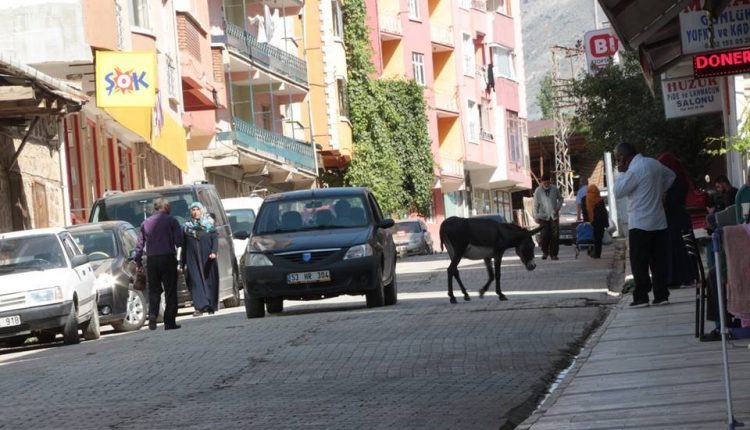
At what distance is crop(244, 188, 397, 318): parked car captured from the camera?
2436 cm

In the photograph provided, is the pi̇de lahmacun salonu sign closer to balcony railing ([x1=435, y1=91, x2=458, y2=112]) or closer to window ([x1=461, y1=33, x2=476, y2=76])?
balcony railing ([x1=435, y1=91, x2=458, y2=112])

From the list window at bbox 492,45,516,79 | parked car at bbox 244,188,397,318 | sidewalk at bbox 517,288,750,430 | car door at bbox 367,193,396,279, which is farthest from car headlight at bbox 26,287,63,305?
window at bbox 492,45,516,79

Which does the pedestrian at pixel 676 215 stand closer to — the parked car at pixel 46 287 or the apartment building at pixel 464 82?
the parked car at pixel 46 287

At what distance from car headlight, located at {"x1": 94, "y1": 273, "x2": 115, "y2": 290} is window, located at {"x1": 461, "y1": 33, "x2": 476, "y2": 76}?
65811 millimetres

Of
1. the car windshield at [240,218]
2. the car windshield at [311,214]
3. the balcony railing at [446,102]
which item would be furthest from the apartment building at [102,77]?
the balcony railing at [446,102]

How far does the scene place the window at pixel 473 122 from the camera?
9025 centimetres

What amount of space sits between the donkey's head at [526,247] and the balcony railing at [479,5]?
6694cm

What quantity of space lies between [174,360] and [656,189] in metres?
5.84

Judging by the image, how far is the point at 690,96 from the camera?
32.1 metres

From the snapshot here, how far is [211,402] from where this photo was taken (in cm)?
1343

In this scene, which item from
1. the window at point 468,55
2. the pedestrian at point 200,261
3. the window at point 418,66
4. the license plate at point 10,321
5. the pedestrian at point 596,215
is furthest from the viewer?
the window at point 468,55

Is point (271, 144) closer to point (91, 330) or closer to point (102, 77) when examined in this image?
point (102, 77)

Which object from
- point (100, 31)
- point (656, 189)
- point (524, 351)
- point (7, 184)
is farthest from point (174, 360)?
point (100, 31)

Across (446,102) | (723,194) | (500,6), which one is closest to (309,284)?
(723,194)
